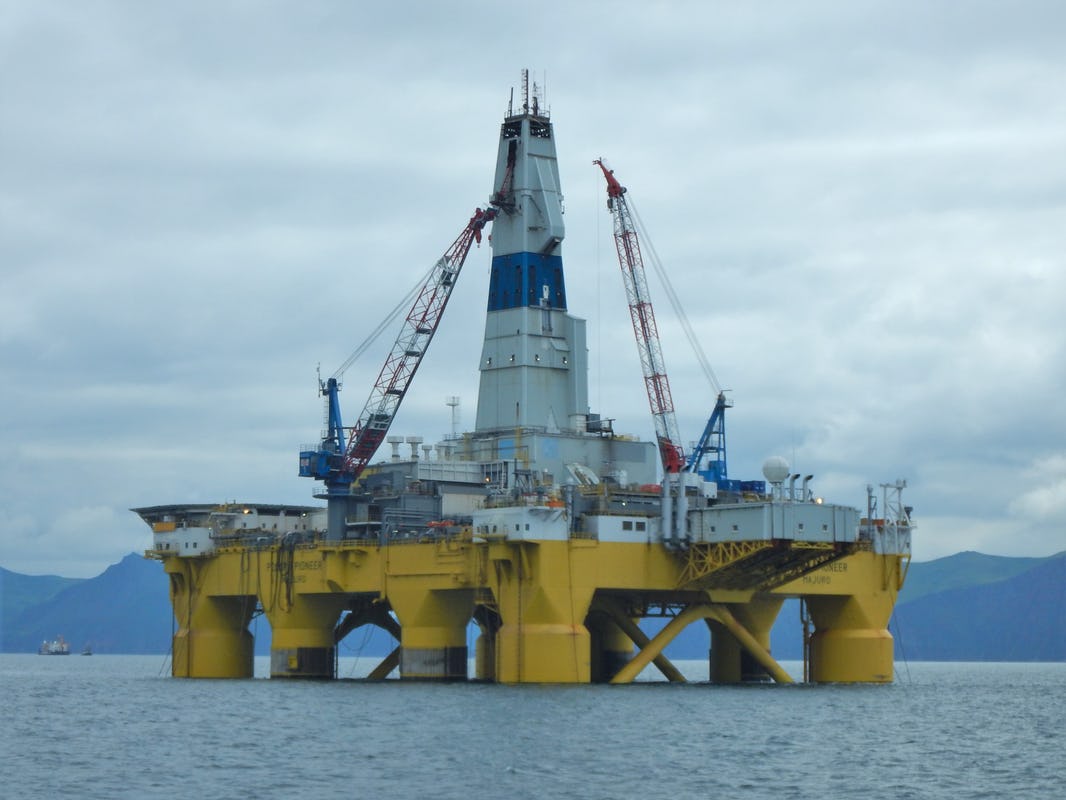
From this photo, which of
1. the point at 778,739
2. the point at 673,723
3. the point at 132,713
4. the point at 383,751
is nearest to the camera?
the point at 383,751

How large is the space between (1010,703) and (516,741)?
3719 cm

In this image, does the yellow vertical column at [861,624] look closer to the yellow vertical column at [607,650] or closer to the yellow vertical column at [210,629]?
the yellow vertical column at [607,650]

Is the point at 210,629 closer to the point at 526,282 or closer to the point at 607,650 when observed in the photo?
the point at 607,650

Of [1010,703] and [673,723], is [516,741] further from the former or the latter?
[1010,703]

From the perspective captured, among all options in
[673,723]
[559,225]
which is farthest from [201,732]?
[559,225]

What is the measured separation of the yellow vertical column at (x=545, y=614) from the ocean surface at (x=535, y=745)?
110 cm

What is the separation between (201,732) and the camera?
60.4 metres

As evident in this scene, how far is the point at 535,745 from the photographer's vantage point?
177ft

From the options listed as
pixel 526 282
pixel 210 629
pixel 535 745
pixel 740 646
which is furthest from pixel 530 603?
pixel 210 629

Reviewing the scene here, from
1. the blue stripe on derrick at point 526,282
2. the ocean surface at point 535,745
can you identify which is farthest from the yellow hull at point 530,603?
the blue stripe on derrick at point 526,282

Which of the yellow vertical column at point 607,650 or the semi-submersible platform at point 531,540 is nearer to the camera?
the semi-submersible platform at point 531,540

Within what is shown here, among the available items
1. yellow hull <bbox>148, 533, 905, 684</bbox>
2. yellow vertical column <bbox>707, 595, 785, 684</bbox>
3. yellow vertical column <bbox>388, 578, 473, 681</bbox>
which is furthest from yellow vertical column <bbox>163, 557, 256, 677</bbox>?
yellow vertical column <bbox>707, 595, 785, 684</bbox>

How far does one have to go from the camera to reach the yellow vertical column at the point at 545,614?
7131 centimetres

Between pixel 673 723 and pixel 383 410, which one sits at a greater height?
pixel 383 410
